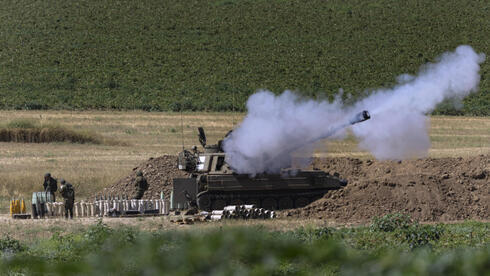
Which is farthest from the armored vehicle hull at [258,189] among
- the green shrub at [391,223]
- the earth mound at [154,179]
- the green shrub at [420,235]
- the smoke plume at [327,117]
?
the green shrub at [420,235]

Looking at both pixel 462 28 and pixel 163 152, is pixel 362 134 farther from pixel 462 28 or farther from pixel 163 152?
pixel 462 28

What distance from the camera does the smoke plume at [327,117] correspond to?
25672mm

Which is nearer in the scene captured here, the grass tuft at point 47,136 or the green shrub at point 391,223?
the green shrub at point 391,223

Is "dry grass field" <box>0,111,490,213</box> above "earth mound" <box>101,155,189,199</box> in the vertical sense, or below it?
above

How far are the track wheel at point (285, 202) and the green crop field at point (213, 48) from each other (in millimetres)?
37043

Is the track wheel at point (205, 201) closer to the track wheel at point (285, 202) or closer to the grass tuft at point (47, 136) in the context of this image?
the track wheel at point (285, 202)

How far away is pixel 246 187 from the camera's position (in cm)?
2609

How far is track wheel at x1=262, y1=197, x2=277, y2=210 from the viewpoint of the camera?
2650 centimetres

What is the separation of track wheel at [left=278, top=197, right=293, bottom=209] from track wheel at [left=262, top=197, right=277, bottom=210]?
7.2 inches

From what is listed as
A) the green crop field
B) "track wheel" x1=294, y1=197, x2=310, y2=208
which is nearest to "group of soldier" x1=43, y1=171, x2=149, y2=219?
"track wheel" x1=294, y1=197, x2=310, y2=208

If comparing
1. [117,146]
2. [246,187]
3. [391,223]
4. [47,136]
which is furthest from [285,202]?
[47,136]

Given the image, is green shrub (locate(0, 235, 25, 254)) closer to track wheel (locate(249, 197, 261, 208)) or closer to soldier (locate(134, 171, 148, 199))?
track wheel (locate(249, 197, 261, 208))

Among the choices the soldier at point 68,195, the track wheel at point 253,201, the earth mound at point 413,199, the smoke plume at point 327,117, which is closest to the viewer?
the earth mound at point 413,199

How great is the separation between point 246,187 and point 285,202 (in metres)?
1.52
